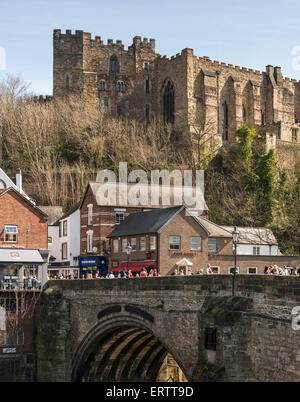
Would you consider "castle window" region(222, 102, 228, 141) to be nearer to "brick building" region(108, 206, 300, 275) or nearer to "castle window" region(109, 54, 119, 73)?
"castle window" region(109, 54, 119, 73)

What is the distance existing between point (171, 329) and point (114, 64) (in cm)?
5737

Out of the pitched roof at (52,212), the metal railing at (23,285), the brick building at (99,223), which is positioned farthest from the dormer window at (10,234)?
the pitched roof at (52,212)

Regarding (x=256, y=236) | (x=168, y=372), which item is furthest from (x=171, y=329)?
(x=256, y=236)

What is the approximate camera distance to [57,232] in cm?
5712

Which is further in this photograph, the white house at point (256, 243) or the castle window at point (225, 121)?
the castle window at point (225, 121)

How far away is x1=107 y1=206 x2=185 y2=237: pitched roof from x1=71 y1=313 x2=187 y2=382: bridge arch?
A: 33.3 feet

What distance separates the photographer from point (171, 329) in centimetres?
2634

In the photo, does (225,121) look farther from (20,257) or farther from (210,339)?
(210,339)

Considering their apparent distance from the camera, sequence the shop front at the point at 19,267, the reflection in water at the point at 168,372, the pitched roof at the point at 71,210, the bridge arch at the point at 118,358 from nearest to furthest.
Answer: the bridge arch at the point at 118,358, the reflection in water at the point at 168,372, the shop front at the point at 19,267, the pitched roof at the point at 71,210

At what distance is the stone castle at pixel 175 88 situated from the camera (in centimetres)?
7275

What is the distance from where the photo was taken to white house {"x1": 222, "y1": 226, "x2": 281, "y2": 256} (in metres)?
49.0

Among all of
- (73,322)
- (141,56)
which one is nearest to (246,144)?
(141,56)

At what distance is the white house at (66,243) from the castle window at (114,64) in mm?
28028

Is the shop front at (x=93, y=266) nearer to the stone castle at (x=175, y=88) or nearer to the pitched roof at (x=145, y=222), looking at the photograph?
the pitched roof at (x=145, y=222)
